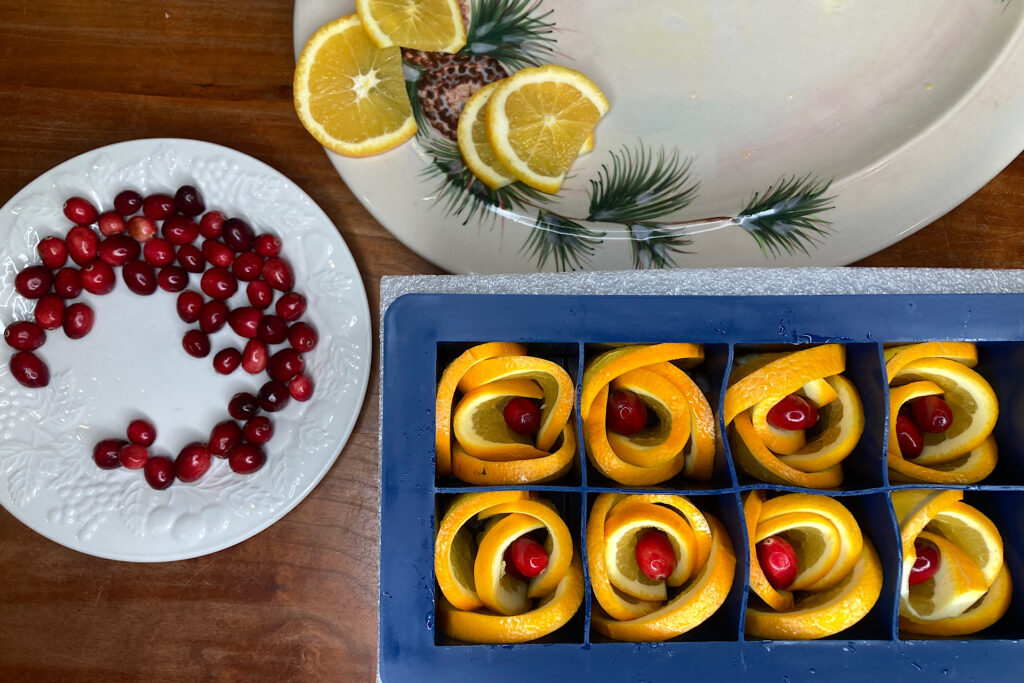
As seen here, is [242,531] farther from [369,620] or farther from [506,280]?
[506,280]

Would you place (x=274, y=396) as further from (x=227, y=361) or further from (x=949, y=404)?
(x=949, y=404)

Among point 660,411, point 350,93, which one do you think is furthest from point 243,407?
point 660,411

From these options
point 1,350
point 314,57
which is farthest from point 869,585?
point 1,350

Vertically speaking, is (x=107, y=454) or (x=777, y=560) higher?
(x=107, y=454)

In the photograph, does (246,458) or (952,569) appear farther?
(246,458)

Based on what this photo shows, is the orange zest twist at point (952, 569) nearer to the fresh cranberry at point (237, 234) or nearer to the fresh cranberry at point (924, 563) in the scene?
the fresh cranberry at point (924, 563)

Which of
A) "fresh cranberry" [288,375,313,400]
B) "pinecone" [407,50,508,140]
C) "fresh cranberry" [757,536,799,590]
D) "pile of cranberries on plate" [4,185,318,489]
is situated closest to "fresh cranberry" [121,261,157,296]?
"pile of cranberries on plate" [4,185,318,489]

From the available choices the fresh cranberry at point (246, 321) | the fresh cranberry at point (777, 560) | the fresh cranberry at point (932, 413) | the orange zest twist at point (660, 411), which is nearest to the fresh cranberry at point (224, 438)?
the fresh cranberry at point (246, 321)

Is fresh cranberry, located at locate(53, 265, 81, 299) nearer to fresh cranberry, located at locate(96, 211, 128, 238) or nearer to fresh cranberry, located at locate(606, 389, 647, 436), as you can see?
fresh cranberry, located at locate(96, 211, 128, 238)
